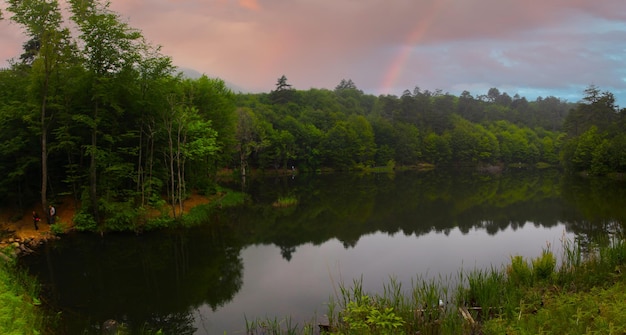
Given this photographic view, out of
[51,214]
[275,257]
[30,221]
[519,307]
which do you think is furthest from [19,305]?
Answer: [30,221]

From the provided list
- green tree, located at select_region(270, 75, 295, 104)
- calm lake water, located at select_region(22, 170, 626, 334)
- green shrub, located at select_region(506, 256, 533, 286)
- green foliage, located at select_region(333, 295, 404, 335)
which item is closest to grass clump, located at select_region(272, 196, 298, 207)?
calm lake water, located at select_region(22, 170, 626, 334)

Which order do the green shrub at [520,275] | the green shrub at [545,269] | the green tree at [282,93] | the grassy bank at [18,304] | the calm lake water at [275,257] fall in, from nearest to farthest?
the grassy bank at [18,304], the green shrub at [520,275], the green shrub at [545,269], the calm lake water at [275,257], the green tree at [282,93]

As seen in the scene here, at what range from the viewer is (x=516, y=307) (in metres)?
11.0

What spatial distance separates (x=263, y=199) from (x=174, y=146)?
13.6m

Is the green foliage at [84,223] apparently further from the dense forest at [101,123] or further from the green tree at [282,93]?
the green tree at [282,93]

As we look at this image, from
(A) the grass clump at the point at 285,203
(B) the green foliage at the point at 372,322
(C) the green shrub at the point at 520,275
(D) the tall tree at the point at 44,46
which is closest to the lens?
(B) the green foliage at the point at 372,322

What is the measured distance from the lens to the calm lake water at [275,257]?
15.0 meters

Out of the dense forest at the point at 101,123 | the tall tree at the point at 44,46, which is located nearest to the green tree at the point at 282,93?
the dense forest at the point at 101,123

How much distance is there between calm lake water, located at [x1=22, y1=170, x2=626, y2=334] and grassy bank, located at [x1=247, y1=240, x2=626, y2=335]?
307cm

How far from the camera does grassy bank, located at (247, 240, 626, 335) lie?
30.1 feet

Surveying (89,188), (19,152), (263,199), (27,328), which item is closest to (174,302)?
(27,328)

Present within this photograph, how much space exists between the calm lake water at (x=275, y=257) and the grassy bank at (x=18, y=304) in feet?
2.76

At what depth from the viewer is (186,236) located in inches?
1046

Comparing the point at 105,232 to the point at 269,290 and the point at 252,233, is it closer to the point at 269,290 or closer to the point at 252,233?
the point at 252,233
